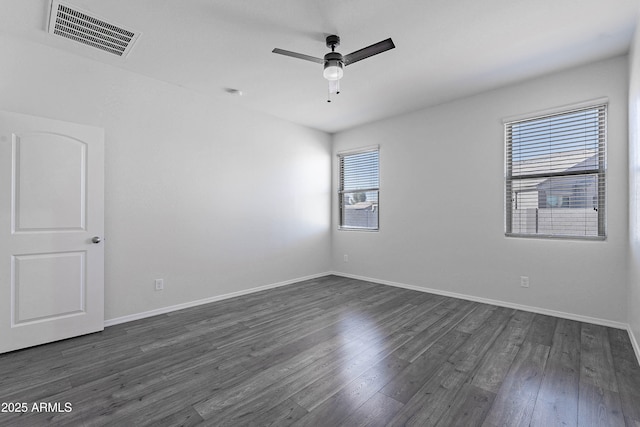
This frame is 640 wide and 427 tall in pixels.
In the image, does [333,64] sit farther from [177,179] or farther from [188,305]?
[188,305]

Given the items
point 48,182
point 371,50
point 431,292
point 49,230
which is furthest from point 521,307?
point 48,182

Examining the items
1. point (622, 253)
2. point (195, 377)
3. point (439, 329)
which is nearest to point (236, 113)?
point (195, 377)

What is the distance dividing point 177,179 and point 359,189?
3022mm

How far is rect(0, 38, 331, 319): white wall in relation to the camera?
285 cm

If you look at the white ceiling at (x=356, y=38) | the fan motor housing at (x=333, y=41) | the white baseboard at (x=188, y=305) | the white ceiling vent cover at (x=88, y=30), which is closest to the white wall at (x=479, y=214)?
the white ceiling at (x=356, y=38)

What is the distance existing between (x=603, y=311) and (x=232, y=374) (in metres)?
3.68

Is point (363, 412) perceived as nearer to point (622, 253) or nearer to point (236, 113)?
point (622, 253)

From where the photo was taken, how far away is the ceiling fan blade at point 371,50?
7.09 feet

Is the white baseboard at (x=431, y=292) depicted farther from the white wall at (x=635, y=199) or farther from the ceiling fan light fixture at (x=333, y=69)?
the ceiling fan light fixture at (x=333, y=69)

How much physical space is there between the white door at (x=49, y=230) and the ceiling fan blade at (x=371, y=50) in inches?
101

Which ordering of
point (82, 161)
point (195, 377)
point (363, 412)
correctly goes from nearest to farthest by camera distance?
point (363, 412), point (195, 377), point (82, 161)

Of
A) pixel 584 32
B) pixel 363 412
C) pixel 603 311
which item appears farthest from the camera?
pixel 603 311

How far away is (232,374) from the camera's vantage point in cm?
213

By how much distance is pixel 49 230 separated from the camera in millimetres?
2660
